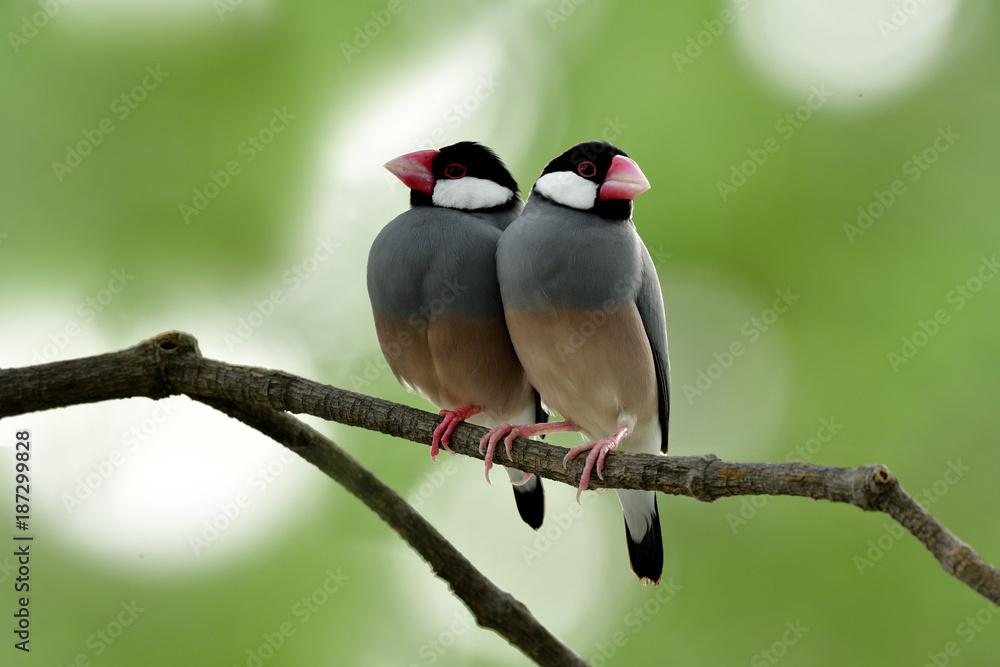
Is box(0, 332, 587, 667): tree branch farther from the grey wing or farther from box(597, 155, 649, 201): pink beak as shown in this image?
box(597, 155, 649, 201): pink beak

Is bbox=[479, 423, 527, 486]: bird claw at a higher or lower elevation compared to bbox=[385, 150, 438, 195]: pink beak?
lower

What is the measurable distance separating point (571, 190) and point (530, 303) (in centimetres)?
27

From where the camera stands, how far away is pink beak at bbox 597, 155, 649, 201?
1565 mm

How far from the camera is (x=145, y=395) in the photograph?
5.52ft

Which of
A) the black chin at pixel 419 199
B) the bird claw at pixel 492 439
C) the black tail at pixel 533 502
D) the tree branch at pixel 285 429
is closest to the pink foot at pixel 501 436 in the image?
the bird claw at pixel 492 439

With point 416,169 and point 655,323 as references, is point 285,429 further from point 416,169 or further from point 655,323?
point 655,323

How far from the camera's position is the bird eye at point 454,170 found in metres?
1.78

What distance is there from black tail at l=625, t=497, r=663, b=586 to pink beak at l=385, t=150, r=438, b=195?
34.5 inches

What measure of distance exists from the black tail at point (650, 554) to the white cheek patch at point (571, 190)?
2.25 ft

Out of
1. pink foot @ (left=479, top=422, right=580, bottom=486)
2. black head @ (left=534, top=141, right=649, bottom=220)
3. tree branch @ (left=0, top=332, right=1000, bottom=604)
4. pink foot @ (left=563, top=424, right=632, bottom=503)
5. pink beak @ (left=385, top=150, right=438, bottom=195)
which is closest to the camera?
tree branch @ (left=0, top=332, right=1000, bottom=604)

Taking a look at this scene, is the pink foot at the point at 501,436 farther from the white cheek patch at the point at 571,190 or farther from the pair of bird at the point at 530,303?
the white cheek patch at the point at 571,190

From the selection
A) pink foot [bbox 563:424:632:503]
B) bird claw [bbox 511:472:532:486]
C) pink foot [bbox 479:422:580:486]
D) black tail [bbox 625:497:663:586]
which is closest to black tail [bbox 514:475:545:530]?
bird claw [bbox 511:472:532:486]

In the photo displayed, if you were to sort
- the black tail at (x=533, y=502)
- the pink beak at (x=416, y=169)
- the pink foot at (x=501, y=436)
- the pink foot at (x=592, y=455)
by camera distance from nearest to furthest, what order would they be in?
the pink foot at (x=592, y=455)
the pink foot at (x=501, y=436)
the pink beak at (x=416, y=169)
the black tail at (x=533, y=502)

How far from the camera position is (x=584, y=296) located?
61.3 inches
